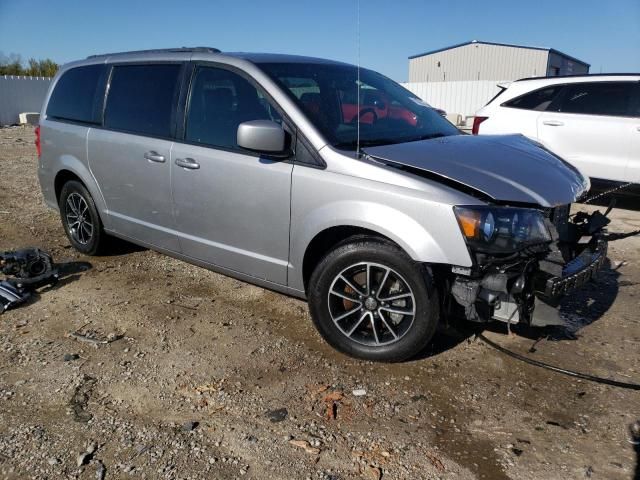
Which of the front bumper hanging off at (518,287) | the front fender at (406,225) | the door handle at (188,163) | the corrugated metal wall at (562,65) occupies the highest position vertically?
the corrugated metal wall at (562,65)

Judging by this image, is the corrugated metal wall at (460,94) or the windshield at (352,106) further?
the corrugated metal wall at (460,94)

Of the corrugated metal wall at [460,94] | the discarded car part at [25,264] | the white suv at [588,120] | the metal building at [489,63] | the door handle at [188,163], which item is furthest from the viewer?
the metal building at [489,63]

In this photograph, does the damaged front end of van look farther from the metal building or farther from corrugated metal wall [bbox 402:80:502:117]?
the metal building

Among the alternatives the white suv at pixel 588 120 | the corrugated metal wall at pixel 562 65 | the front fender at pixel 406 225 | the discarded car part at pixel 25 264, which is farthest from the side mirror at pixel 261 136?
the corrugated metal wall at pixel 562 65

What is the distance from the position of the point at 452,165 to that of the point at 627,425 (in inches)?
65.4

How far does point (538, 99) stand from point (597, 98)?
0.75 metres

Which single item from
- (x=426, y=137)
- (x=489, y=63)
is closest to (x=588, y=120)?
→ (x=426, y=137)

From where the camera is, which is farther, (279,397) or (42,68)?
(42,68)

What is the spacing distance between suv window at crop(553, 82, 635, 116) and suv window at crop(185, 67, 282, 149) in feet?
17.3

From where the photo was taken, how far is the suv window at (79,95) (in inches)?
192

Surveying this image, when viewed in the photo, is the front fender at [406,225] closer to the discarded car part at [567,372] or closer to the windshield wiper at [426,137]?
the windshield wiper at [426,137]

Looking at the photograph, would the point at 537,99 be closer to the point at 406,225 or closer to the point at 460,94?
the point at 406,225

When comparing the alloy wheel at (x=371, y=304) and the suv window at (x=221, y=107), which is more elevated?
the suv window at (x=221, y=107)

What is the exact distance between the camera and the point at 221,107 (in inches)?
153
